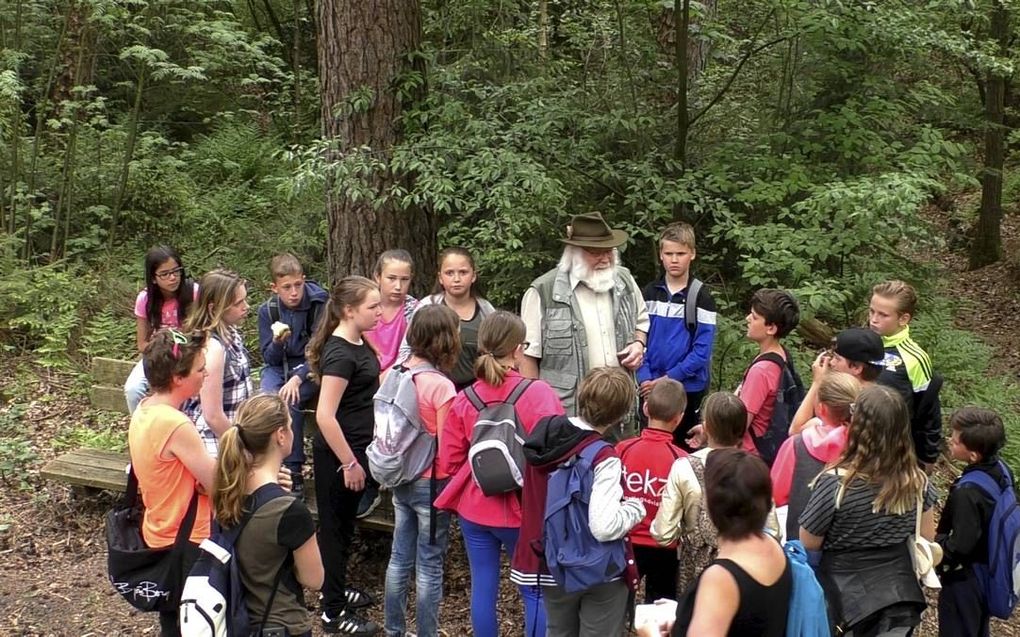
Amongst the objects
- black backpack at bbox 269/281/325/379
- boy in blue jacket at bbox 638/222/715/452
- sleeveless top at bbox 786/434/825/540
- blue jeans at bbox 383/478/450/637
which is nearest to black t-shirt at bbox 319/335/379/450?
blue jeans at bbox 383/478/450/637

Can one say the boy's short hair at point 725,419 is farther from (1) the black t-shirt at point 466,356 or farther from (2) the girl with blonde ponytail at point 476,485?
(1) the black t-shirt at point 466,356

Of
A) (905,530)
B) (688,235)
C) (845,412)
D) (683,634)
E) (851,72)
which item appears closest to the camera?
(683,634)

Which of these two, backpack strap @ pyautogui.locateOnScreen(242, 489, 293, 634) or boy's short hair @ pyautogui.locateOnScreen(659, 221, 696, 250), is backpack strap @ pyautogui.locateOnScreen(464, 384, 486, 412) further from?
boy's short hair @ pyautogui.locateOnScreen(659, 221, 696, 250)

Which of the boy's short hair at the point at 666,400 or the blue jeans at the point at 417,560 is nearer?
the boy's short hair at the point at 666,400

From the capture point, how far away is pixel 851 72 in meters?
7.35

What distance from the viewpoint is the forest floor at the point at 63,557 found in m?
5.46

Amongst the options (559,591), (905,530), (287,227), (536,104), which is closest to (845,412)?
(905,530)

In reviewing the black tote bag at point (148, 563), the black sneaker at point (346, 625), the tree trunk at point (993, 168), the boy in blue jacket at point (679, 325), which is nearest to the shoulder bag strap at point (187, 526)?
the black tote bag at point (148, 563)

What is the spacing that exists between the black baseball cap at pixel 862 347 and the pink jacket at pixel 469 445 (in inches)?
55.1

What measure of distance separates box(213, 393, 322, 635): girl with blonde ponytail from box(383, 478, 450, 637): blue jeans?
1136 mm

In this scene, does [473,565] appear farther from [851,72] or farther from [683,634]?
[851,72]

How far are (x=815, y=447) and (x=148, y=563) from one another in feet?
9.75

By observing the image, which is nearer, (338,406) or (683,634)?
(683,634)

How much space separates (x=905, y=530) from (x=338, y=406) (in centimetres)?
278
